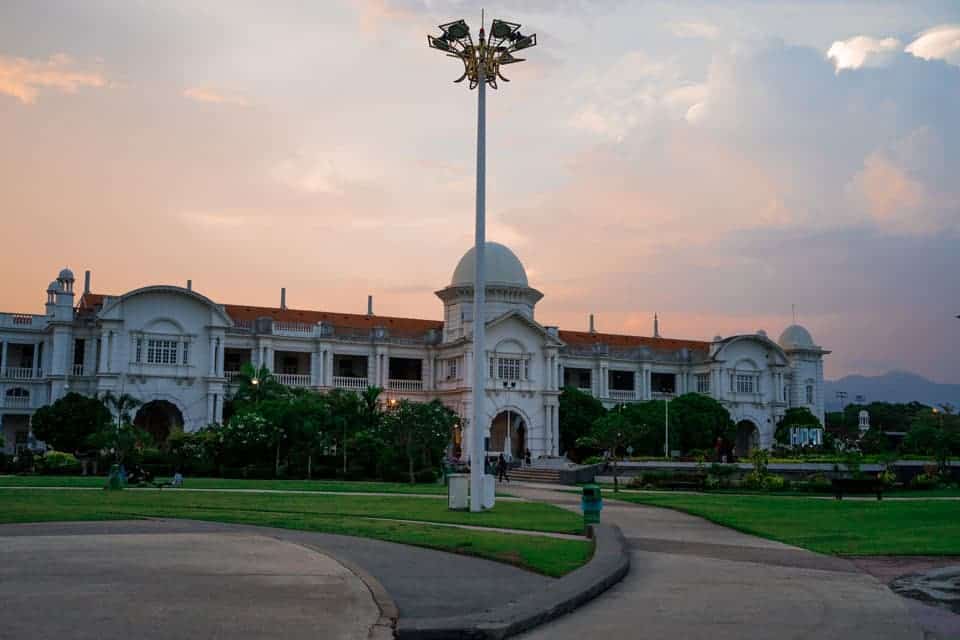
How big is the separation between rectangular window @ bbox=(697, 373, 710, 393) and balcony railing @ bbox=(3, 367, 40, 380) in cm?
4976

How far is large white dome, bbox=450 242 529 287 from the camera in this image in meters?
73.1

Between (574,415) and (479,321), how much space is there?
4736cm

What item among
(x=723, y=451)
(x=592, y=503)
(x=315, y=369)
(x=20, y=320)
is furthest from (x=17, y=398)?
(x=592, y=503)

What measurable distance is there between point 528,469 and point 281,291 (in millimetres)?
29462

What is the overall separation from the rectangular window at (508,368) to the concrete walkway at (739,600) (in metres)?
→ 50.4

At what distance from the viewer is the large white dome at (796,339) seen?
86562 mm

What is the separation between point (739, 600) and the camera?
11.8 m

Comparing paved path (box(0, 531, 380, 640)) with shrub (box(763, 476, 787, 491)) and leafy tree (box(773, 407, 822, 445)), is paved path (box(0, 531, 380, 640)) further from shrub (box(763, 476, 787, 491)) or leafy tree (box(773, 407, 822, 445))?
leafy tree (box(773, 407, 822, 445))

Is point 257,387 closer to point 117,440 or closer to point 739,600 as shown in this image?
point 117,440

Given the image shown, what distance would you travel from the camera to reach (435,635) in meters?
9.16

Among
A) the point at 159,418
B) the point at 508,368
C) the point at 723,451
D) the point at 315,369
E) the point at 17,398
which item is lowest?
the point at 723,451

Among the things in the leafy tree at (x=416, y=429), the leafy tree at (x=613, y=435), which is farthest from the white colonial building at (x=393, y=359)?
the leafy tree at (x=416, y=429)

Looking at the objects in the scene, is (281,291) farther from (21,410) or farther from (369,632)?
(369,632)

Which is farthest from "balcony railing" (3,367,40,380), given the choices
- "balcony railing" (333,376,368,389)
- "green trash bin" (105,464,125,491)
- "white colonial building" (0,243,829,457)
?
"green trash bin" (105,464,125,491)
